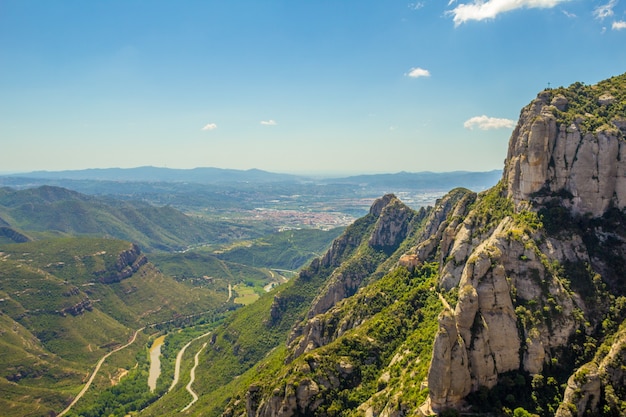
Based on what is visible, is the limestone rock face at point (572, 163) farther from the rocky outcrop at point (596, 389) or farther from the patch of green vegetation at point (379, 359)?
the patch of green vegetation at point (379, 359)

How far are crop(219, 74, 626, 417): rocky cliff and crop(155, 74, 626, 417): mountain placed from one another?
20 cm

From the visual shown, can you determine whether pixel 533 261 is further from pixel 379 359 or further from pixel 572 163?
pixel 379 359

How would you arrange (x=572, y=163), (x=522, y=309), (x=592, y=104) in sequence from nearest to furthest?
(x=522, y=309) < (x=572, y=163) < (x=592, y=104)

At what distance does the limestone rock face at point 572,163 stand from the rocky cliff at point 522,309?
20 cm

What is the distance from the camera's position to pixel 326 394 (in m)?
82.2

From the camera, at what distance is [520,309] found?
6194 centimetres

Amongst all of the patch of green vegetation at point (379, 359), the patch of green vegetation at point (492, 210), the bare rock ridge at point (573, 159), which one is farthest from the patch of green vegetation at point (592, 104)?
the patch of green vegetation at point (379, 359)

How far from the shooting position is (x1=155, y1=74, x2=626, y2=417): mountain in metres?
56.7

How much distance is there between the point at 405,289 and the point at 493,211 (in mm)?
33196

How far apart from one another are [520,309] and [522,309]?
0.27m

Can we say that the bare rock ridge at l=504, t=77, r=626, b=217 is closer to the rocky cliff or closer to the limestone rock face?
the limestone rock face

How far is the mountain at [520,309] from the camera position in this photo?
186 ft

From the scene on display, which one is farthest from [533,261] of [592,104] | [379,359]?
[592,104]

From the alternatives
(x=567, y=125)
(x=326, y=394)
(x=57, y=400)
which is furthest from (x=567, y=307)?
(x=57, y=400)
